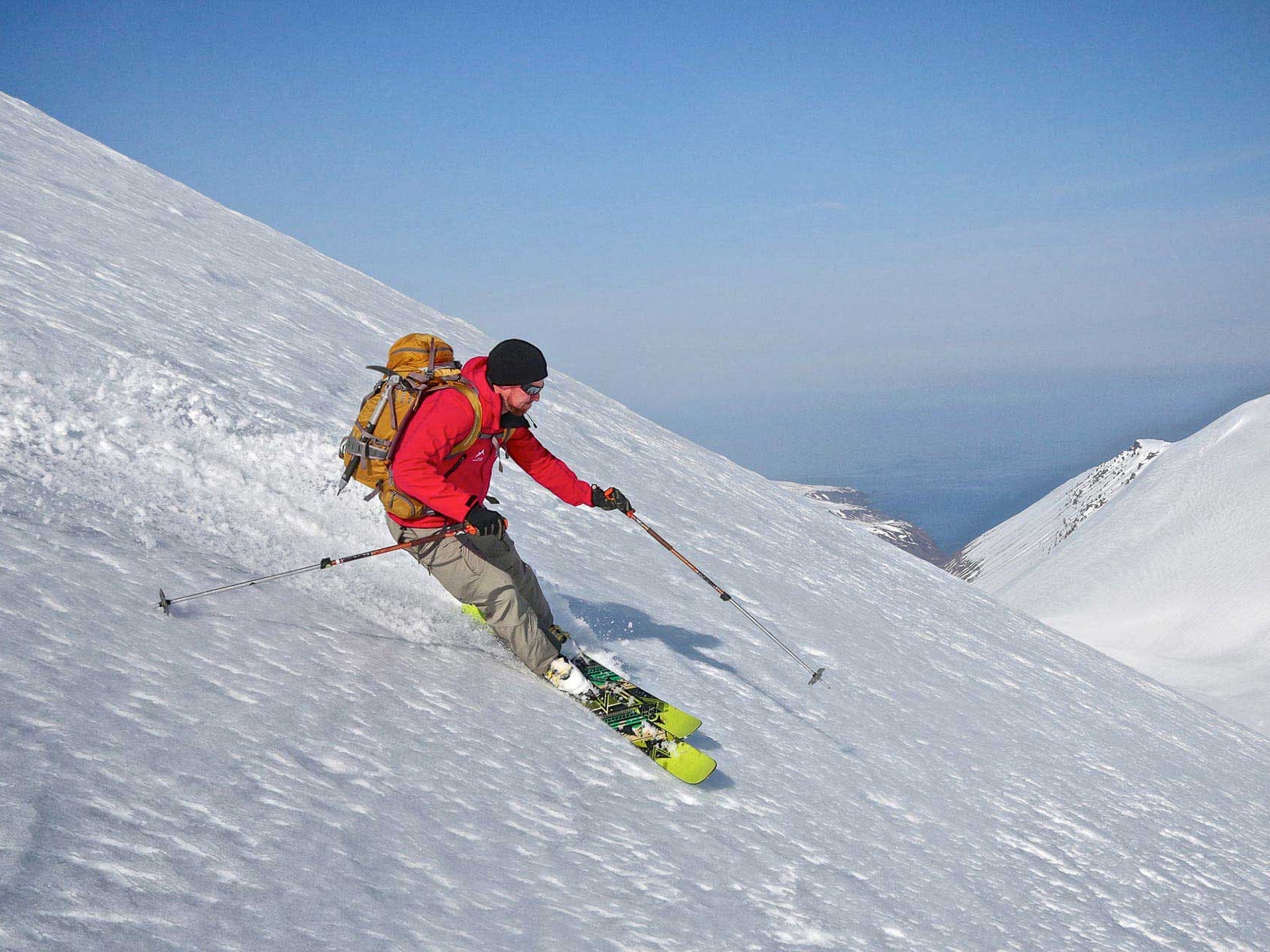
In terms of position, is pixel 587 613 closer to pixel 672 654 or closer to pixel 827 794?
pixel 672 654

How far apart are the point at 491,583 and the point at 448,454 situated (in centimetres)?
78

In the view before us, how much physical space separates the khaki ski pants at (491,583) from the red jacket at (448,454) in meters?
0.14

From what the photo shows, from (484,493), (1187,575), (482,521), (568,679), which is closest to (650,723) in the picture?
(568,679)

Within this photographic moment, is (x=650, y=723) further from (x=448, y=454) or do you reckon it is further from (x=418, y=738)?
(x=448, y=454)

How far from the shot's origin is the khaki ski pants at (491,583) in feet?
16.2

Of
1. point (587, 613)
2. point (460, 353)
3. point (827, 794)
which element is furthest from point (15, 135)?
point (827, 794)

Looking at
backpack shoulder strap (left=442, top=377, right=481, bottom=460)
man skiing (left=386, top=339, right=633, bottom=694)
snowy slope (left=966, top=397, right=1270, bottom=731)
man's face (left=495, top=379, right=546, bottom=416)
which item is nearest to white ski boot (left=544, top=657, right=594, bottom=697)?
man skiing (left=386, top=339, right=633, bottom=694)

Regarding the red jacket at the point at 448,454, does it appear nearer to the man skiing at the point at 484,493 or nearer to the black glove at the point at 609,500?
the man skiing at the point at 484,493

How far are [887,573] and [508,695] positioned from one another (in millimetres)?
10608

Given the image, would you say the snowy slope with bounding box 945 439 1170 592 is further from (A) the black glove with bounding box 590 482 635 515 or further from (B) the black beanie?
(B) the black beanie

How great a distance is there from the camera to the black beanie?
4.75 metres

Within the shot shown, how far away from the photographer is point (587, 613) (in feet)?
22.7

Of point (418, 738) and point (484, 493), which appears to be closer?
point (418, 738)

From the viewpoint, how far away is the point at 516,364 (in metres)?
4.76
